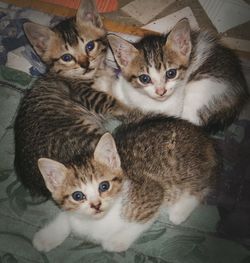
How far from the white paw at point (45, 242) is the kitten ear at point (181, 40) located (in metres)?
0.99

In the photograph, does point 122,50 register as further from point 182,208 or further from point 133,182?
point 182,208

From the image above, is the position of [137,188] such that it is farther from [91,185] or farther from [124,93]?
[124,93]

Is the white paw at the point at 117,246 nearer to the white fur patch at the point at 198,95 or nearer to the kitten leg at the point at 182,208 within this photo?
the kitten leg at the point at 182,208

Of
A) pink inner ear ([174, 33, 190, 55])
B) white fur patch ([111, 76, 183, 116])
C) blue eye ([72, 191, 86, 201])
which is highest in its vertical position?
pink inner ear ([174, 33, 190, 55])

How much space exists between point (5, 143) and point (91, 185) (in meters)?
0.72

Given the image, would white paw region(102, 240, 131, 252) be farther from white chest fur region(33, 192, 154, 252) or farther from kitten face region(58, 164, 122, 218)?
kitten face region(58, 164, 122, 218)

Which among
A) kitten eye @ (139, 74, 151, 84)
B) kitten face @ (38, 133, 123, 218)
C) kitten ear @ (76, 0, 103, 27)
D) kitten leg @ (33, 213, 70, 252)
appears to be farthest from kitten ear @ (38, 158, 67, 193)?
kitten ear @ (76, 0, 103, 27)

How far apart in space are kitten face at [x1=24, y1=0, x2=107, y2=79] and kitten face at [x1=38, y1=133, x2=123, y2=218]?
0.60m

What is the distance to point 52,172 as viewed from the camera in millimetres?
1601

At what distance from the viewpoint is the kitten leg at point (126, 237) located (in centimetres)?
174

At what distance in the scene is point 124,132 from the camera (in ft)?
6.20

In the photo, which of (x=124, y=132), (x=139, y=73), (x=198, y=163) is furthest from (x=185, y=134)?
(x=139, y=73)

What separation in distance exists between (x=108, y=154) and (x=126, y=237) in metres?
0.36

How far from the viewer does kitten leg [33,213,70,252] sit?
1805 mm
